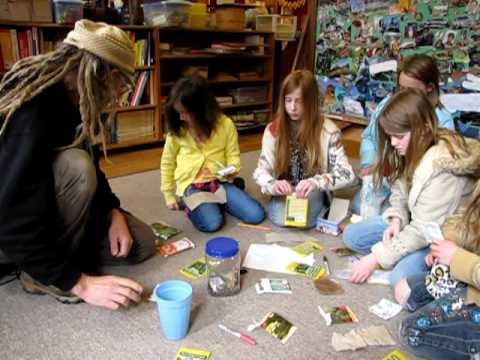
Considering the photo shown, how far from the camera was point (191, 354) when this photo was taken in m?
1.29

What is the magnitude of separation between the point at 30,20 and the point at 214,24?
162 cm

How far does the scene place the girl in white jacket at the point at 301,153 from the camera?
6.73 feet

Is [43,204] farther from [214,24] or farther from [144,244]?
[214,24]

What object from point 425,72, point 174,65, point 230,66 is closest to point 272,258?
point 425,72

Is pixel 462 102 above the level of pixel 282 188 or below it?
above

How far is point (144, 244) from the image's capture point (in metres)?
1.80

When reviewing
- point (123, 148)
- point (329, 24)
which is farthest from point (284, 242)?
point (329, 24)

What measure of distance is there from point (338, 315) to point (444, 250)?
1.32 ft

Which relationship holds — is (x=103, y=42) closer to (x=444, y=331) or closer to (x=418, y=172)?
(x=418, y=172)

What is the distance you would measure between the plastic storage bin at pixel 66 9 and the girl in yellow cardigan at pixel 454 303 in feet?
8.75

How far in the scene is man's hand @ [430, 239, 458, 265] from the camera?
1327 millimetres

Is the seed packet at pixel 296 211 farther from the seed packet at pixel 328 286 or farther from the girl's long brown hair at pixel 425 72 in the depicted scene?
the girl's long brown hair at pixel 425 72

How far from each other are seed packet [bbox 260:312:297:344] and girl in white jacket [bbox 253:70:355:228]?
0.69 m

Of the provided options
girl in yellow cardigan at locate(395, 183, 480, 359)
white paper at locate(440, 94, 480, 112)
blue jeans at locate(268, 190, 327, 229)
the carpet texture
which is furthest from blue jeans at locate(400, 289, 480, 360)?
white paper at locate(440, 94, 480, 112)
